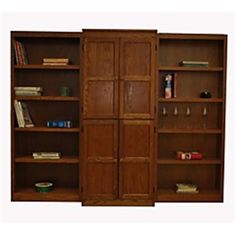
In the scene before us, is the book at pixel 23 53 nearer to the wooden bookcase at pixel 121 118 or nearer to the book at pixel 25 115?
the wooden bookcase at pixel 121 118

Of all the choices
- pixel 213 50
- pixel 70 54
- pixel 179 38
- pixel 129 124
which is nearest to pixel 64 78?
pixel 70 54

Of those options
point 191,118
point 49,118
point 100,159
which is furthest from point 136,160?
point 49,118

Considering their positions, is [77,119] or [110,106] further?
[77,119]

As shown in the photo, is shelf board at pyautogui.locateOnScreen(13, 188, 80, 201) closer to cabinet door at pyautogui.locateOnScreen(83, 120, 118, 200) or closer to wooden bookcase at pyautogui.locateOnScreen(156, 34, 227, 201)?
cabinet door at pyautogui.locateOnScreen(83, 120, 118, 200)

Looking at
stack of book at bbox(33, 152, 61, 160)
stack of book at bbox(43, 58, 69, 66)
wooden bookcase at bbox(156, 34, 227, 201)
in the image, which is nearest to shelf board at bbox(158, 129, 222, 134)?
wooden bookcase at bbox(156, 34, 227, 201)

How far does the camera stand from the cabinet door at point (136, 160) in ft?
17.7

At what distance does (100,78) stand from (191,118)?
4.94ft

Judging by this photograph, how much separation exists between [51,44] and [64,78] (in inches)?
20.4

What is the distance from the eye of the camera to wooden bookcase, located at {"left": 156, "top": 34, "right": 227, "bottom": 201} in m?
5.79

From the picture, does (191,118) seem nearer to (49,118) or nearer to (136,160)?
(136,160)

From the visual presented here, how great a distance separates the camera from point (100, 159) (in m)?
5.42

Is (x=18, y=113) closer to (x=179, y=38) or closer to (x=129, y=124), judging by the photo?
(x=129, y=124)

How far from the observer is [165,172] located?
19.4 ft

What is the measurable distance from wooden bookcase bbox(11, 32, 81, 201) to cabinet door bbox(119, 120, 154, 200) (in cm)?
68
